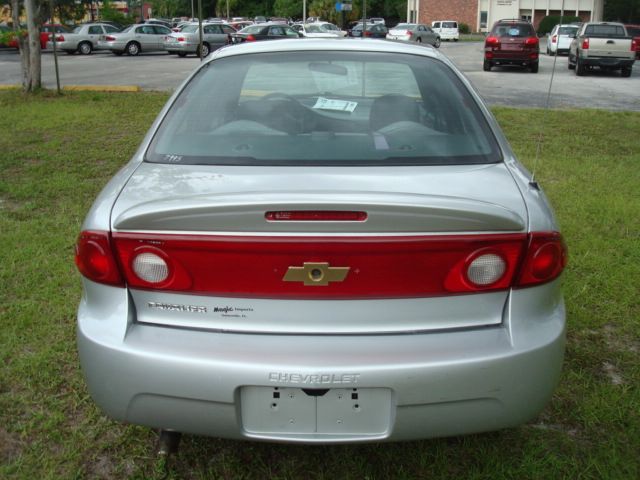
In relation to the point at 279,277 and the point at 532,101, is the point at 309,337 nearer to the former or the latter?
the point at 279,277

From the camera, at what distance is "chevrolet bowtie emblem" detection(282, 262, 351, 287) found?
2234 millimetres

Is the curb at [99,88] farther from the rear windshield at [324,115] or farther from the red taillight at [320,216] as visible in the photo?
the red taillight at [320,216]

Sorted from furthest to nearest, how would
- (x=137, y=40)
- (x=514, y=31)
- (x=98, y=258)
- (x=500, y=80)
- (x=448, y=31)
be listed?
(x=448, y=31)
(x=137, y=40)
(x=514, y=31)
(x=500, y=80)
(x=98, y=258)

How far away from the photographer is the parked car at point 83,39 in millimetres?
31047

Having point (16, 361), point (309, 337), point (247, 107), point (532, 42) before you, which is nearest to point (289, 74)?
point (247, 107)

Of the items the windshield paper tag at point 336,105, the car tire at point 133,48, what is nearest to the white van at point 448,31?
the car tire at point 133,48

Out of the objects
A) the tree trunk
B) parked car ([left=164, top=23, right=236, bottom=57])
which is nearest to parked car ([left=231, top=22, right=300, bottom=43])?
parked car ([left=164, top=23, right=236, bottom=57])

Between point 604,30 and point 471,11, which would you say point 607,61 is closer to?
point 604,30

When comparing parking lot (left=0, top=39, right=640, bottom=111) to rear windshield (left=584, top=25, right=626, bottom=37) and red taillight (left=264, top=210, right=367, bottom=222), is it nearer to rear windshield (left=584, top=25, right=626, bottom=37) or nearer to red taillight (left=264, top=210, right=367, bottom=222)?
rear windshield (left=584, top=25, right=626, bottom=37)

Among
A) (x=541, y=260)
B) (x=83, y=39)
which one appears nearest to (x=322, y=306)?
(x=541, y=260)

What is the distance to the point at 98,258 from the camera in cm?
235

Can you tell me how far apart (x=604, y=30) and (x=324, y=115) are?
858 inches

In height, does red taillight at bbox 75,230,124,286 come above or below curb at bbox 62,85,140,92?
above

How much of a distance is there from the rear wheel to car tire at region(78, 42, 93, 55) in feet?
6.80
